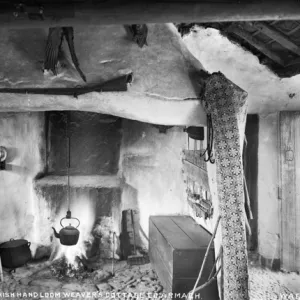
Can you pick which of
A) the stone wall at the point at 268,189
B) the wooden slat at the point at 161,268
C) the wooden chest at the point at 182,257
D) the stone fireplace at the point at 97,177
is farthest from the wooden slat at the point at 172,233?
the stone wall at the point at 268,189

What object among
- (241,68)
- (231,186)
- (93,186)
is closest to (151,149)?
(93,186)

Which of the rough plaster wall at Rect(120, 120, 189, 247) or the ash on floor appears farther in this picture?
the rough plaster wall at Rect(120, 120, 189, 247)

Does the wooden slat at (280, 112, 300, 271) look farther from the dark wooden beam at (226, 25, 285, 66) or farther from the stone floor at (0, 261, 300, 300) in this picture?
the dark wooden beam at (226, 25, 285, 66)

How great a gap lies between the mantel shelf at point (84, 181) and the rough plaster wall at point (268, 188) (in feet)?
9.63

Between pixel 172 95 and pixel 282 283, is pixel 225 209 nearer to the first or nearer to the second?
pixel 172 95

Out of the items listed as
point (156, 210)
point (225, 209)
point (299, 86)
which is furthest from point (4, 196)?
point (299, 86)

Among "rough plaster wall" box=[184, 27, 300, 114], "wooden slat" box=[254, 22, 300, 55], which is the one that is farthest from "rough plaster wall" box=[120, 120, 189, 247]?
"wooden slat" box=[254, 22, 300, 55]

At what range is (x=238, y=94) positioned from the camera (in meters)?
3.48

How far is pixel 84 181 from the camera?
6957 millimetres

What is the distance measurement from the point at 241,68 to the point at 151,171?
2975mm

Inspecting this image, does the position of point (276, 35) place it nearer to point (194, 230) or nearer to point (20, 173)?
point (194, 230)

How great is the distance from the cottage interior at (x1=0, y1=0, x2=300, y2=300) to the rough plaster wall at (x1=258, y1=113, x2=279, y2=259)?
0.06 feet

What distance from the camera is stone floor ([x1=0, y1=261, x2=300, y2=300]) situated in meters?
4.95

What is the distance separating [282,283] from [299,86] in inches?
122
